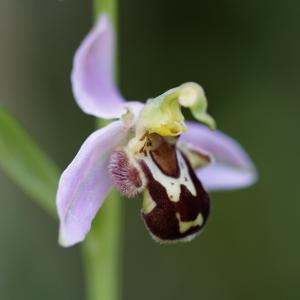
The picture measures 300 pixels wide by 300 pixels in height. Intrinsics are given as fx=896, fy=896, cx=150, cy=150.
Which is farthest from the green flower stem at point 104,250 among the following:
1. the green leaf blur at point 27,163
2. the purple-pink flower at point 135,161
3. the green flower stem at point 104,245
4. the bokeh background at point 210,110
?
the bokeh background at point 210,110

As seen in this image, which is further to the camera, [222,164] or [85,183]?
[222,164]

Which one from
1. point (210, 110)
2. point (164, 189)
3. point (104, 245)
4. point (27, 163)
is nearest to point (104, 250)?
point (104, 245)

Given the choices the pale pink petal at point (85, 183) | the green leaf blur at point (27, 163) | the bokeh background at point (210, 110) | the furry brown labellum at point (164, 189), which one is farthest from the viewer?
the bokeh background at point (210, 110)

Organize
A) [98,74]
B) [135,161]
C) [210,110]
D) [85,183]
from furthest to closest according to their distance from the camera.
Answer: [210,110]
[98,74]
[135,161]
[85,183]

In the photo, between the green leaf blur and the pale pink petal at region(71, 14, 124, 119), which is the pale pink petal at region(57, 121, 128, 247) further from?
the green leaf blur

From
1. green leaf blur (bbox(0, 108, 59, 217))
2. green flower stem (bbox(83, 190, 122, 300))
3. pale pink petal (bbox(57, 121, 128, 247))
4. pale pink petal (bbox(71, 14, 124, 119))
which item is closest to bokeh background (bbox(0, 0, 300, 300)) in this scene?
green flower stem (bbox(83, 190, 122, 300))

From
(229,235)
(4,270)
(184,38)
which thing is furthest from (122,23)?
(4,270)

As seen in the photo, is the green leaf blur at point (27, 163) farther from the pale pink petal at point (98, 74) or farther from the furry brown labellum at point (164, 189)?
the furry brown labellum at point (164, 189)

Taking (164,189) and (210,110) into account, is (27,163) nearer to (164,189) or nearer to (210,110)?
(164,189)
